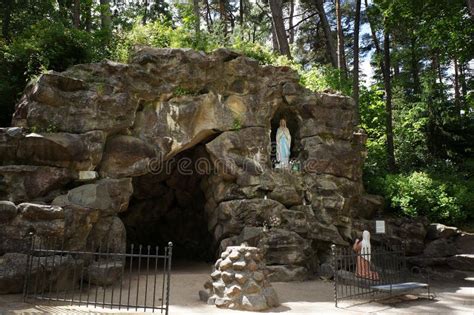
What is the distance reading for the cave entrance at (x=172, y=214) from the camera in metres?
14.5

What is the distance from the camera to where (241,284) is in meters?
7.36

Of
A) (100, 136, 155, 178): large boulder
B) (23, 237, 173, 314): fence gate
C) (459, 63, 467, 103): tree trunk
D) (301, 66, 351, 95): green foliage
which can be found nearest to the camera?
(23, 237, 173, 314): fence gate

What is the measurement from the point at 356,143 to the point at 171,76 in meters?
6.65

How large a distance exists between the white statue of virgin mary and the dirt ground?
12.6 feet

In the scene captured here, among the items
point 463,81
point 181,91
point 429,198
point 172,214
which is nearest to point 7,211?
point 181,91

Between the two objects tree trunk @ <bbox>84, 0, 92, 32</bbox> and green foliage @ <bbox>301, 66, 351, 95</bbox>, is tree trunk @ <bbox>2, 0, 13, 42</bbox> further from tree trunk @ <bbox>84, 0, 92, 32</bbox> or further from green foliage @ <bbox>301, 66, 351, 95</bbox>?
green foliage @ <bbox>301, 66, 351, 95</bbox>

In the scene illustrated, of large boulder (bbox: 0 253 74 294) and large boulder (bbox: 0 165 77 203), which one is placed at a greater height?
large boulder (bbox: 0 165 77 203)

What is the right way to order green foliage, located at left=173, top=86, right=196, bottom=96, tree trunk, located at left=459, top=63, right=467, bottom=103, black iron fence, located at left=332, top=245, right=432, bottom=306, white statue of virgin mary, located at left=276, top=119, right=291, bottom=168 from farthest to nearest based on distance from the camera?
tree trunk, located at left=459, top=63, right=467, bottom=103 < white statue of virgin mary, located at left=276, top=119, right=291, bottom=168 < green foliage, located at left=173, top=86, right=196, bottom=96 < black iron fence, located at left=332, top=245, right=432, bottom=306

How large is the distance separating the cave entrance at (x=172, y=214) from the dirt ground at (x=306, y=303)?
15.3 ft

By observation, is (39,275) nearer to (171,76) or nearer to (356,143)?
(171,76)

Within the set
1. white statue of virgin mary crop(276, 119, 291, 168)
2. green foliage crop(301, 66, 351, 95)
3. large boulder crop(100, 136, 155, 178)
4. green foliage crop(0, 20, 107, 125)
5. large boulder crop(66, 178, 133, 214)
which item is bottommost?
large boulder crop(66, 178, 133, 214)

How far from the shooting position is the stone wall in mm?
9211

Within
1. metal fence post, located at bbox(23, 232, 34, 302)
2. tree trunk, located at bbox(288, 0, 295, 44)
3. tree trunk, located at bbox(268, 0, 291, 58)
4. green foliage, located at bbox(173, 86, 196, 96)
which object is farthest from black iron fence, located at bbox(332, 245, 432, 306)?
tree trunk, located at bbox(288, 0, 295, 44)

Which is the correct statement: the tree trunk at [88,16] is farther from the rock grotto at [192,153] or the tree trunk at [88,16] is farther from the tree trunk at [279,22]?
the tree trunk at [279,22]
